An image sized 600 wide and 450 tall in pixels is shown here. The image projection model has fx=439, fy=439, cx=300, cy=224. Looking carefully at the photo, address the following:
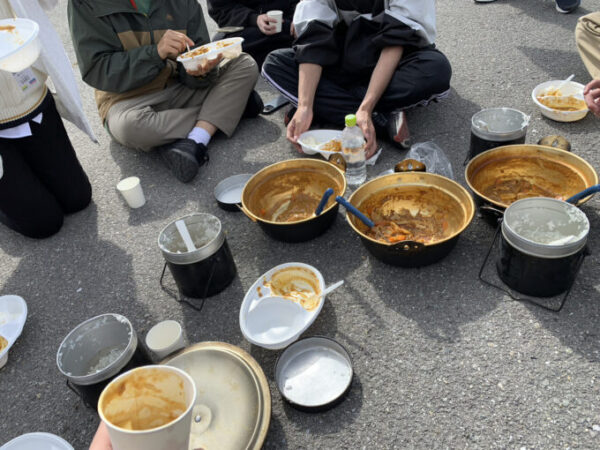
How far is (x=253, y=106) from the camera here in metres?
3.58

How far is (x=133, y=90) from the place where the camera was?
3.28 m

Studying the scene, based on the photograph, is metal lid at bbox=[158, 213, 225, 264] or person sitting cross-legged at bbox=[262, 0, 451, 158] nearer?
metal lid at bbox=[158, 213, 225, 264]

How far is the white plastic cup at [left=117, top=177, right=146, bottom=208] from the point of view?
284cm

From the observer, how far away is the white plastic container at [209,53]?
2.88m

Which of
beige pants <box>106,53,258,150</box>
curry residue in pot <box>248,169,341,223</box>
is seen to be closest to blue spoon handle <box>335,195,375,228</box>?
curry residue in pot <box>248,169,341,223</box>

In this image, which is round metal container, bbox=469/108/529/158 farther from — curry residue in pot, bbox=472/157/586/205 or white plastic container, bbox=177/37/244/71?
white plastic container, bbox=177/37/244/71

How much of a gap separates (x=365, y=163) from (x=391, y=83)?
60 centimetres

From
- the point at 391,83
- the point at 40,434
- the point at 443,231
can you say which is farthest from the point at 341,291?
the point at 391,83

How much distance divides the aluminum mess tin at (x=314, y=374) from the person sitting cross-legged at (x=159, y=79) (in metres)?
1.66

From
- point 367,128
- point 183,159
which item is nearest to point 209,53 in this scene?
point 183,159

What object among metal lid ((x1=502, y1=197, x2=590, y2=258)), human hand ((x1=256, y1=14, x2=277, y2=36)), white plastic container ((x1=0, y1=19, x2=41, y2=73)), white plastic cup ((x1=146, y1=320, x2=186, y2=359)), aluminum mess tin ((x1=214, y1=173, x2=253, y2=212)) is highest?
white plastic container ((x1=0, y1=19, x2=41, y2=73))

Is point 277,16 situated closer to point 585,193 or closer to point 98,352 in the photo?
point 585,193

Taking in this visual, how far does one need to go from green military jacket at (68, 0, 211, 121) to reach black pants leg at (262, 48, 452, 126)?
71 centimetres

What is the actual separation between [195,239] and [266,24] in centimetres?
241
